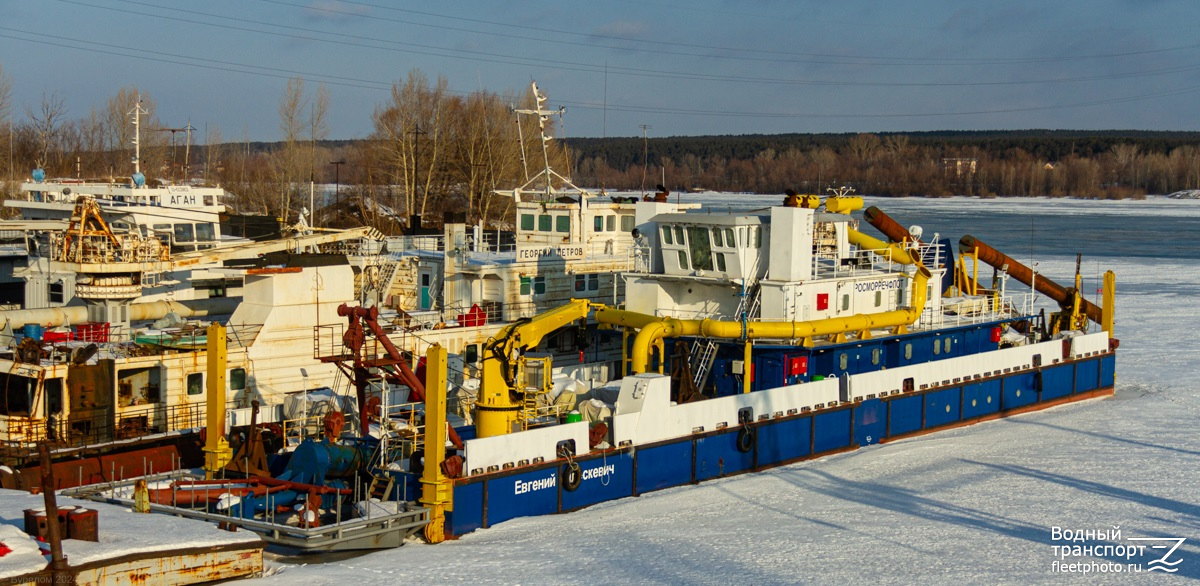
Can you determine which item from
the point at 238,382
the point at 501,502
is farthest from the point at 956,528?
the point at 238,382

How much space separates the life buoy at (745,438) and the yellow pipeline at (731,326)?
2.03 metres

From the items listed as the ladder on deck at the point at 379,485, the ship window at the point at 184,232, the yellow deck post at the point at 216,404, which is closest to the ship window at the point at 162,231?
the ship window at the point at 184,232

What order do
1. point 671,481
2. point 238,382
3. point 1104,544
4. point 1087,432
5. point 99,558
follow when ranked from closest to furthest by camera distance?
point 99,558, point 1104,544, point 671,481, point 238,382, point 1087,432

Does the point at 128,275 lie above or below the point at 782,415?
above

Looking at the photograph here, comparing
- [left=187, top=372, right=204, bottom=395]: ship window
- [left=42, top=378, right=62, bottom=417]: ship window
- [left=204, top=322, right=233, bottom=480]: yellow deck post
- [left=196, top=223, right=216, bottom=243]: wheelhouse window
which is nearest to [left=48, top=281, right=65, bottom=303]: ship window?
[left=196, top=223, right=216, bottom=243]: wheelhouse window

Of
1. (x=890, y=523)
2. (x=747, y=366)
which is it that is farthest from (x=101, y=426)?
(x=890, y=523)

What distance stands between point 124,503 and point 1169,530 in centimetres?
1707

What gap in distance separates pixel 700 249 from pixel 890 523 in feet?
29.7

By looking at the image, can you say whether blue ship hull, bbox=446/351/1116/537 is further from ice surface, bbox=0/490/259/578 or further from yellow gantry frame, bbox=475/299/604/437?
ice surface, bbox=0/490/259/578

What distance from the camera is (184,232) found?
38531mm

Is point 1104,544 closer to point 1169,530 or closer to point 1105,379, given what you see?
point 1169,530

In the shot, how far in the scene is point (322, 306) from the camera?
25312mm

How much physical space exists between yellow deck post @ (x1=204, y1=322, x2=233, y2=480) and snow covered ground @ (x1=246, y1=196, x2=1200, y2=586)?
421cm

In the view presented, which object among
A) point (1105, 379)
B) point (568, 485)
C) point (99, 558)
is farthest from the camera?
point (1105, 379)
